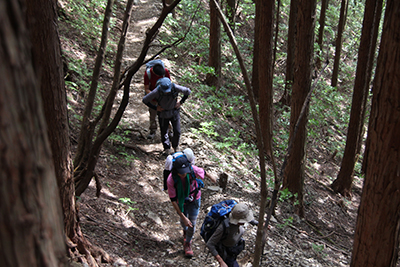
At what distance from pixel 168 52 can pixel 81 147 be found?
1060 centimetres

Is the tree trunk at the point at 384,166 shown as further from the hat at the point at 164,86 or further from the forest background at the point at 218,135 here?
the hat at the point at 164,86

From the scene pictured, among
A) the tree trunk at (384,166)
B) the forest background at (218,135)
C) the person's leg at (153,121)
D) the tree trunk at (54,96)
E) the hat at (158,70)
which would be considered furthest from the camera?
the person's leg at (153,121)

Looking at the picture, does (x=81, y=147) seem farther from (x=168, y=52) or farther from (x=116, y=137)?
(x=168, y=52)

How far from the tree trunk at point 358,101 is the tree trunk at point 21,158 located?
11.6 meters

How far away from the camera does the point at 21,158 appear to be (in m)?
0.87

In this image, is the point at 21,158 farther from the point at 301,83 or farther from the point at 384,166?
the point at 301,83

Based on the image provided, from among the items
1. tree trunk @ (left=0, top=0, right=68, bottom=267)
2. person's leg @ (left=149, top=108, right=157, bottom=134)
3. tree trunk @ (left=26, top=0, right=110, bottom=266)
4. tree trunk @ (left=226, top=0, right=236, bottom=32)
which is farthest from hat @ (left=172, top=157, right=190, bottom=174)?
tree trunk @ (left=226, top=0, right=236, bottom=32)

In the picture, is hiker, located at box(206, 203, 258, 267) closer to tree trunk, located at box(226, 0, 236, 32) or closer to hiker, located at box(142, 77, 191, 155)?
hiker, located at box(142, 77, 191, 155)

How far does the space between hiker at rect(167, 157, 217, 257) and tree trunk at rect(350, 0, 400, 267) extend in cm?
261

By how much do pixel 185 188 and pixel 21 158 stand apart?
170 inches

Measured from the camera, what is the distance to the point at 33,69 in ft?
3.10

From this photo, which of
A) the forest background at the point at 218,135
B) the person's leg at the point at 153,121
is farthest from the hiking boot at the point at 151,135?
the forest background at the point at 218,135

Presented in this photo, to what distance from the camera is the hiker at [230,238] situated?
4.34m

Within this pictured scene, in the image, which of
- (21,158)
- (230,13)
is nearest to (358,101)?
(230,13)
